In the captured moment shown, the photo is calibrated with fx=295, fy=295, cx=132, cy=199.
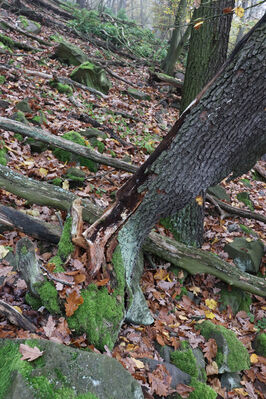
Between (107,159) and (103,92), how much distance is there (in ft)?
16.6

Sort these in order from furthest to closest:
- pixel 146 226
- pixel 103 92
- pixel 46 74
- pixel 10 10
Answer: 1. pixel 10 10
2. pixel 103 92
3. pixel 46 74
4. pixel 146 226

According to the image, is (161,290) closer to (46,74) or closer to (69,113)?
(69,113)

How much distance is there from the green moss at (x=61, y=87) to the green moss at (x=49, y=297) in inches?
254

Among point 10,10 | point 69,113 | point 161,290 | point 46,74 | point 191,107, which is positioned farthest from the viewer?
point 10,10

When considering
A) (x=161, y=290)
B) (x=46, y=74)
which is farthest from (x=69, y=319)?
(x=46, y=74)

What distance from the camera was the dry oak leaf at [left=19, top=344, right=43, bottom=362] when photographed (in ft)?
5.97

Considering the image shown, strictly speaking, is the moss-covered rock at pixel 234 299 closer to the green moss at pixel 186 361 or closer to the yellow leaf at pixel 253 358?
the yellow leaf at pixel 253 358

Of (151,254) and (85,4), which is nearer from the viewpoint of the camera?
(151,254)

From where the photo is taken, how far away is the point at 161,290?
416 centimetres

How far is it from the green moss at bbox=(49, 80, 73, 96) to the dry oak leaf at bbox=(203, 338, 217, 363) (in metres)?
6.89

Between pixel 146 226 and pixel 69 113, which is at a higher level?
pixel 69 113

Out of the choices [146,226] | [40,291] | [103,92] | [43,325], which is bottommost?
[43,325]

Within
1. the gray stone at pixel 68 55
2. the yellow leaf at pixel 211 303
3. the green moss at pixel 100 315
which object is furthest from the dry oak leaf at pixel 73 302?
the gray stone at pixel 68 55

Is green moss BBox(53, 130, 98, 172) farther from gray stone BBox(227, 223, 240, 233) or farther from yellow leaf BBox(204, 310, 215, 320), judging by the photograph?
yellow leaf BBox(204, 310, 215, 320)
